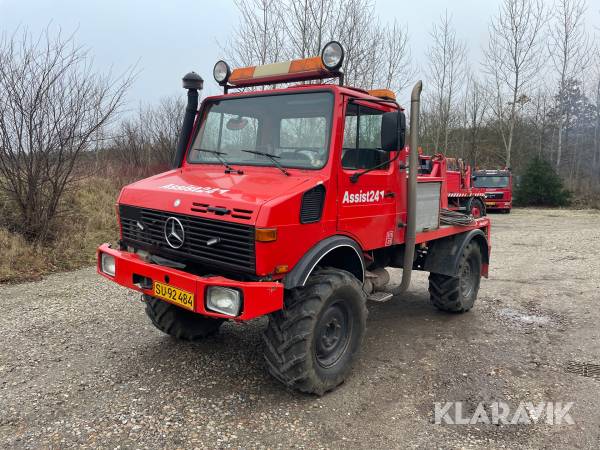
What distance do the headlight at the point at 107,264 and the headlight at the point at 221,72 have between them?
6.47 ft

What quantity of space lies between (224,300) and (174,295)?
429 mm

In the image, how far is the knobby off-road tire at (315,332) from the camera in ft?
10.7

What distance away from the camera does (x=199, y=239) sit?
131 inches

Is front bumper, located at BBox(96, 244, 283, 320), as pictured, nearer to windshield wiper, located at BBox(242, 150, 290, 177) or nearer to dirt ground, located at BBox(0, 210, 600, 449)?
dirt ground, located at BBox(0, 210, 600, 449)

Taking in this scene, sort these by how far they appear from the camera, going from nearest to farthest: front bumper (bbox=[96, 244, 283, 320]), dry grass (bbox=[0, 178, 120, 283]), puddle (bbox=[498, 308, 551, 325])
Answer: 1. front bumper (bbox=[96, 244, 283, 320])
2. puddle (bbox=[498, 308, 551, 325])
3. dry grass (bbox=[0, 178, 120, 283])

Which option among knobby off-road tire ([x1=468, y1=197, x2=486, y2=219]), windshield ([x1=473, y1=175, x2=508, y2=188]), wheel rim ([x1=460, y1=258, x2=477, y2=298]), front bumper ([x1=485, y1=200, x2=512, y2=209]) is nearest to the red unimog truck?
wheel rim ([x1=460, y1=258, x2=477, y2=298])

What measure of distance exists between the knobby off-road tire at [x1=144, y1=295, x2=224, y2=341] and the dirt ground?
5.5 inches

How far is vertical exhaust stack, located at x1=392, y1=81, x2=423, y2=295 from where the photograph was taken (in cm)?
423

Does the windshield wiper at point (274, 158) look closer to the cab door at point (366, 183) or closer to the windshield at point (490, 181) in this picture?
the cab door at point (366, 183)

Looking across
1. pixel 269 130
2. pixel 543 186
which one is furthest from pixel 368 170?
pixel 543 186

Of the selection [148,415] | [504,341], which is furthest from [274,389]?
[504,341]

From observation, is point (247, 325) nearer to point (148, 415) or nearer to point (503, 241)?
point (148, 415)

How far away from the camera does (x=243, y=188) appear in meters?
3.38

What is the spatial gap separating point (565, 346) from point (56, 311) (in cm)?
558
